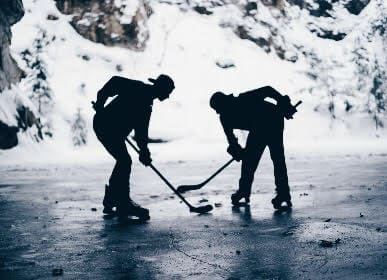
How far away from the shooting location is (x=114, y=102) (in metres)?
6.54

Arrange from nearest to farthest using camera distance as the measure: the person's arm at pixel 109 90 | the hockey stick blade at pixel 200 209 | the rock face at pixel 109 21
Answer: the person's arm at pixel 109 90 < the hockey stick blade at pixel 200 209 < the rock face at pixel 109 21

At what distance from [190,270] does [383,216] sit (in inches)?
123

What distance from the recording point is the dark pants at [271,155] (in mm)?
7086

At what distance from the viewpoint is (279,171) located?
7133 mm

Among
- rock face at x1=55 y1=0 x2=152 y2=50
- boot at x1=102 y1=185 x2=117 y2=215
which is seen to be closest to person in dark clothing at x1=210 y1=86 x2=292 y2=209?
boot at x1=102 y1=185 x2=117 y2=215

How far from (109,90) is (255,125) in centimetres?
218

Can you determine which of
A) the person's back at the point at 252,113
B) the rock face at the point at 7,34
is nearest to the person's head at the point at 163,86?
the person's back at the point at 252,113

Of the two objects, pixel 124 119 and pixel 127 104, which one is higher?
pixel 127 104

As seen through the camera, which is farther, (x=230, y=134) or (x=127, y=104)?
(x=230, y=134)

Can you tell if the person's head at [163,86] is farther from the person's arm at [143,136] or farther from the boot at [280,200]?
the boot at [280,200]

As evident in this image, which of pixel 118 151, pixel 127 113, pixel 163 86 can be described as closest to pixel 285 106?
pixel 163 86

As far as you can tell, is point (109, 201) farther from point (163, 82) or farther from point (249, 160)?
point (249, 160)

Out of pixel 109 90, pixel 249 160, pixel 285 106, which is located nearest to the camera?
pixel 109 90

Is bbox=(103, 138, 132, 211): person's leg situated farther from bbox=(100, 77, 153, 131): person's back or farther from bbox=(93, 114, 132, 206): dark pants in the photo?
bbox=(100, 77, 153, 131): person's back
